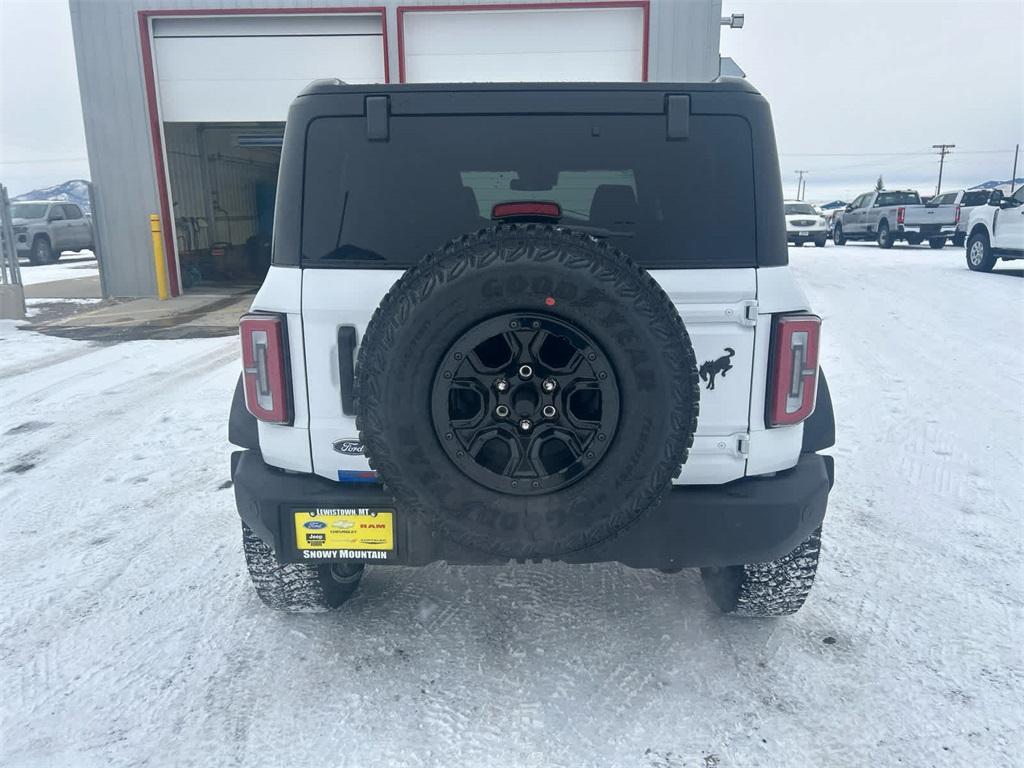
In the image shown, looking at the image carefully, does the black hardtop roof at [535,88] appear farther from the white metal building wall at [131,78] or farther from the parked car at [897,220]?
the parked car at [897,220]

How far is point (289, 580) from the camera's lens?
2.88m

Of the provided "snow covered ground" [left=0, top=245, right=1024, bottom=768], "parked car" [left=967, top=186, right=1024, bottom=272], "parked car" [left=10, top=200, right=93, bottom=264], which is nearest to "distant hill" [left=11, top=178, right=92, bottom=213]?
"parked car" [left=10, top=200, right=93, bottom=264]

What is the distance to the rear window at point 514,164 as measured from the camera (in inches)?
94.7

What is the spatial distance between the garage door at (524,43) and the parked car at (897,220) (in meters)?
13.8

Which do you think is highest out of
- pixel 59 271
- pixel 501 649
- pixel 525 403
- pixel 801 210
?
pixel 801 210

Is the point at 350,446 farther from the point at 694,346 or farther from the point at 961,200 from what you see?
the point at 961,200

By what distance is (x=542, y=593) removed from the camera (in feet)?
10.5

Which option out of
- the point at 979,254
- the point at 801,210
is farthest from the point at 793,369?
the point at 801,210

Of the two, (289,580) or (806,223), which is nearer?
(289,580)

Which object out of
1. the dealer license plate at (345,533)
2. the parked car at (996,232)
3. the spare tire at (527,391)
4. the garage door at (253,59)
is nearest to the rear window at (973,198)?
the parked car at (996,232)

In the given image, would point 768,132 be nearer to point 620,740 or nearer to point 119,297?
point 620,740

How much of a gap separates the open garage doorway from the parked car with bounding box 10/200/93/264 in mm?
4968

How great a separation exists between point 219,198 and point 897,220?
64.2 ft

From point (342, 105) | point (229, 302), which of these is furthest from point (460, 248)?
point (229, 302)
